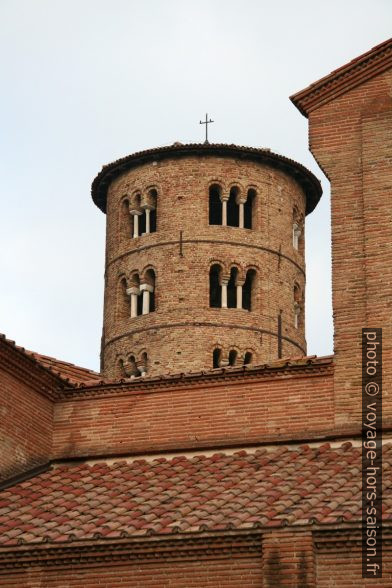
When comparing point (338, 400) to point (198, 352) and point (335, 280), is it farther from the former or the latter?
point (198, 352)

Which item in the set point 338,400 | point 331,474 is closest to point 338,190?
point 338,400

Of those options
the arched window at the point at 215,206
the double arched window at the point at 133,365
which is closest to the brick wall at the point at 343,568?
the double arched window at the point at 133,365

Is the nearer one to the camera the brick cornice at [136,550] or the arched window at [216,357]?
the brick cornice at [136,550]

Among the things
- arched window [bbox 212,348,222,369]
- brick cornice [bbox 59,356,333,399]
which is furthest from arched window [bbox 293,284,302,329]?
brick cornice [bbox 59,356,333,399]

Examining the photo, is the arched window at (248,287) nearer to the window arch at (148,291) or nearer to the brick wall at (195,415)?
the window arch at (148,291)

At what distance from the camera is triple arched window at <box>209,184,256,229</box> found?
51.6 metres

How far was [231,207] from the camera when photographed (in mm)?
52719

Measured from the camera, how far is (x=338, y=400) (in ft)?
60.1

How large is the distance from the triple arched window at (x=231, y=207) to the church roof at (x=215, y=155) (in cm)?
116

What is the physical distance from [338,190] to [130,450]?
4281mm

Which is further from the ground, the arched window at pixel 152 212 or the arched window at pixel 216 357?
the arched window at pixel 152 212

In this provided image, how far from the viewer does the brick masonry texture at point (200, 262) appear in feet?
163

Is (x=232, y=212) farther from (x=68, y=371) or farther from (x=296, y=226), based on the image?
(x=68, y=371)

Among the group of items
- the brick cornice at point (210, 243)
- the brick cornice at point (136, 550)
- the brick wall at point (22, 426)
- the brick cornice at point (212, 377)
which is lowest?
the brick cornice at point (136, 550)
